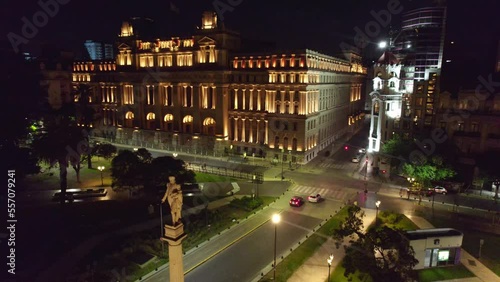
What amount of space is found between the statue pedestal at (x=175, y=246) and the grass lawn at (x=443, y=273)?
23662 millimetres

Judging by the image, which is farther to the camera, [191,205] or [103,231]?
[191,205]

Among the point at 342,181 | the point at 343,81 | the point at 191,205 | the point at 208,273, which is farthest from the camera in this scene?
the point at 343,81

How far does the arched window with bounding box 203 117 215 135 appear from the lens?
84.4 m

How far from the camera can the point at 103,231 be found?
3981cm

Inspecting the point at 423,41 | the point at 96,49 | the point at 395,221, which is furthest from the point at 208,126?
the point at 96,49

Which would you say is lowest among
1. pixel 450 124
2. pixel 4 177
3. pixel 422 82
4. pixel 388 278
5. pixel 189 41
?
pixel 388 278

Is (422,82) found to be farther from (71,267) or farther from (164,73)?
(71,267)

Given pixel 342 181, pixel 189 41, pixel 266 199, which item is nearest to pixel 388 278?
pixel 266 199

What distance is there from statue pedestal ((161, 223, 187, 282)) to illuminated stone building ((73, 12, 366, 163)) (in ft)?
177

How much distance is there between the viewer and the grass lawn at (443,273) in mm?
Answer: 32375

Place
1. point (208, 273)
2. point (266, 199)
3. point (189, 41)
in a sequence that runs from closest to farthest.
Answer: point (208, 273) → point (266, 199) → point (189, 41)

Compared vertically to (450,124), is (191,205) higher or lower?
lower

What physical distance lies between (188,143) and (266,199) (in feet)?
129

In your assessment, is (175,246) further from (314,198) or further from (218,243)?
(314,198)
